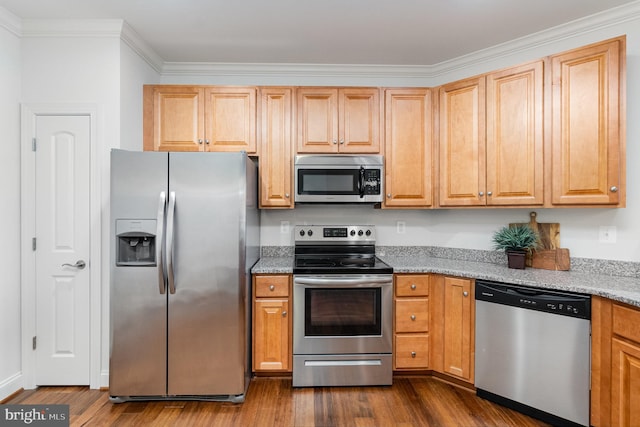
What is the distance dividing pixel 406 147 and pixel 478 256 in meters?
1.14

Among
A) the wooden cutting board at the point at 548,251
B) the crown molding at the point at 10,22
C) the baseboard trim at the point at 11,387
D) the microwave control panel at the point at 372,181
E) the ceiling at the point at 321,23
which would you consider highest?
the ceiling at the point at 321,23

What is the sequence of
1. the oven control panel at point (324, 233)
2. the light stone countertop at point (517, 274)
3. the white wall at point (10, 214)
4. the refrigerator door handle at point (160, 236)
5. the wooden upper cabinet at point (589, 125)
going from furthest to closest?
the oven control panel at point (324, 233) → the white wall at point (10, 214) → the refrigerator door handle at point (160, 236) → the wooden upper cabinet at point (589, 125) → the light stone countertop at point (517, 274)

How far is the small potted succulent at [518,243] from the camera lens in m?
2.45

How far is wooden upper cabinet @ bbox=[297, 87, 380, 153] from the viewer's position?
9.22ft

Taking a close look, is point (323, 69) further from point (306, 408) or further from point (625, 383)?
point (625, 383)

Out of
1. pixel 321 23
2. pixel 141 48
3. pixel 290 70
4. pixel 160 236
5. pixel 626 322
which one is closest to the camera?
pixel 626 322

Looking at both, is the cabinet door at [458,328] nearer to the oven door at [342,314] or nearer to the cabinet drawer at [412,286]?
the cabinet drawer at [412,286]

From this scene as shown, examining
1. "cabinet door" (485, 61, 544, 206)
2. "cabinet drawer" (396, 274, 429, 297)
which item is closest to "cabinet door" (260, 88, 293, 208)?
"cabinet drawer" (396, 274, 429, 297)

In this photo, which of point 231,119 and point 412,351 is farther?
point 231,119

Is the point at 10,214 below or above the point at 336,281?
above

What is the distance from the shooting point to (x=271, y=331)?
2492 mm

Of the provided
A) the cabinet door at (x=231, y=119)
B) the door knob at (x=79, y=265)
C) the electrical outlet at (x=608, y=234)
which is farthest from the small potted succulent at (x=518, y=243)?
the door knob at (x=79, y=265)

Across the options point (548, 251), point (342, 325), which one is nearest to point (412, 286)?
point (342, 325)

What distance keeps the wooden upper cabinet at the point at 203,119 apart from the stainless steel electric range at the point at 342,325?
1.26 meters
